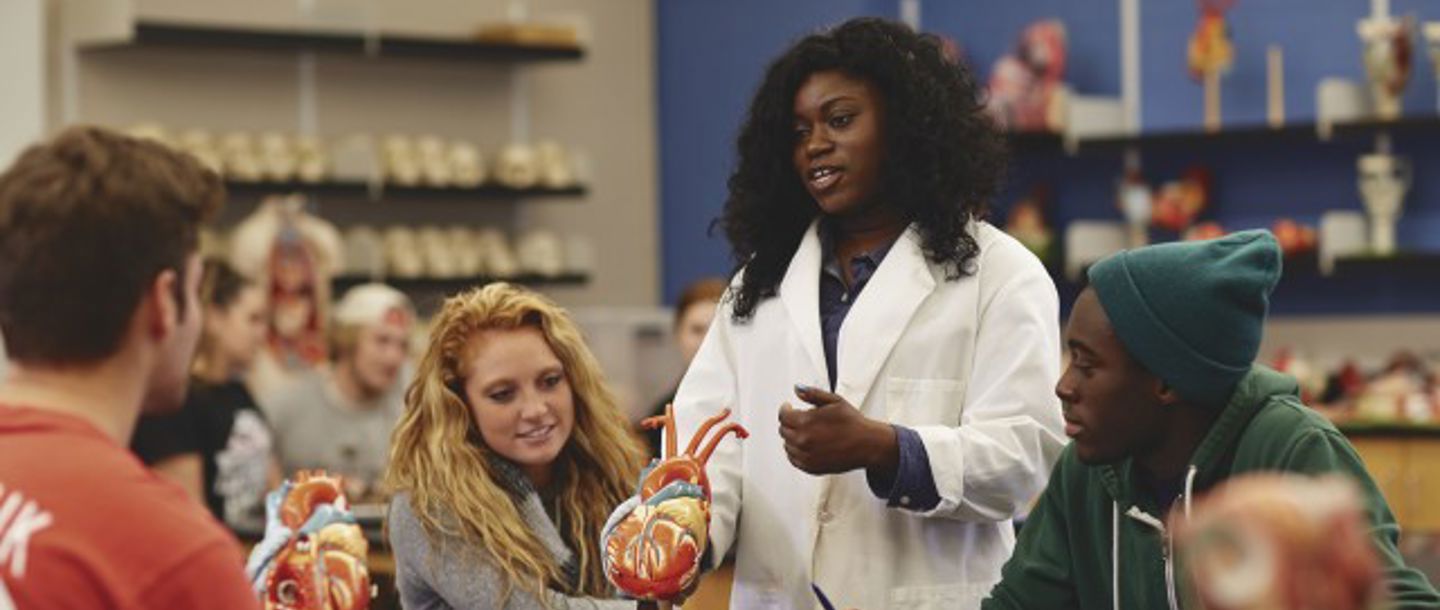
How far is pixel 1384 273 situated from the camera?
8570mm

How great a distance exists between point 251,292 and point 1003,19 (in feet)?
15.1

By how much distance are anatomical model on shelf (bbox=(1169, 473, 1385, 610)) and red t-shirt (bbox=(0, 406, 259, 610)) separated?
0.85 metres

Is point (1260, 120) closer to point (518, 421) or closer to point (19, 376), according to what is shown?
point (518, 421)

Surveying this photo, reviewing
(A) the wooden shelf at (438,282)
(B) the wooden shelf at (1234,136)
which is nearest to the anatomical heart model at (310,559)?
(B) the wooden shelf at (1234,136)

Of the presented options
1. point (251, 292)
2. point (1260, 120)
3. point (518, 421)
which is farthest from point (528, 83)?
point (518, 421)

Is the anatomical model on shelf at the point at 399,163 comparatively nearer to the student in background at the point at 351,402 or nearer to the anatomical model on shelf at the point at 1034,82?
the anatomical model on shelf at the point at 1034,82

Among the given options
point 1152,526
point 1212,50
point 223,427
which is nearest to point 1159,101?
point 1212,50

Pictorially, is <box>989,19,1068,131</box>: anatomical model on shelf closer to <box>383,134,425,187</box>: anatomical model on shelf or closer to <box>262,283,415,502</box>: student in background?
<box>383,134,425,187</box>: anatomical model on shelf

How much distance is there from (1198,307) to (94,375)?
1.13 m

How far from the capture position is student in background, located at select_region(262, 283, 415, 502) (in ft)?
20.0

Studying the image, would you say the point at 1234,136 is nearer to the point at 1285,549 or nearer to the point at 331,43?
the point at 331,43

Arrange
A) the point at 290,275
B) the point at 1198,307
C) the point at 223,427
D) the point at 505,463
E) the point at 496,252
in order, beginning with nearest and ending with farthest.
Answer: the point at 1198,307 < the point at 505,463 < the point at 223,427 < the point at 290,275 < the point at 496,252

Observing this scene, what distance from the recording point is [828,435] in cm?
259

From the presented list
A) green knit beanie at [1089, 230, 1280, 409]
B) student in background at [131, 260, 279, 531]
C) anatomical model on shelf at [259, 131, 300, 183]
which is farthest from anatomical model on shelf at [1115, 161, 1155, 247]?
green knit beanie at [1089, 230, 1280, 409]
